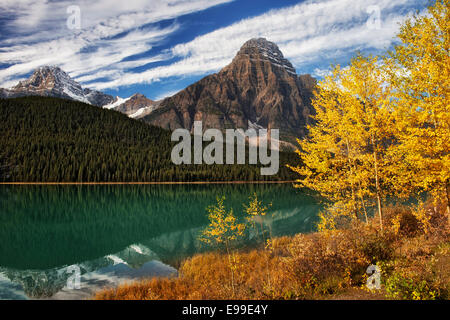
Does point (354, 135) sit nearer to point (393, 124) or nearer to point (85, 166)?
point (393, 124)

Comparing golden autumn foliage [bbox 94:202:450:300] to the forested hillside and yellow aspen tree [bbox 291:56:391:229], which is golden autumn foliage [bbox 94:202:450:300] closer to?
yellow aspen tree [bbox 291:56:391:229]

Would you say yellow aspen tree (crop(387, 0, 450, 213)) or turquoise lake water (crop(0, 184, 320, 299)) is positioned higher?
yellow aspen tree (crop(387, 0, 450, 213))

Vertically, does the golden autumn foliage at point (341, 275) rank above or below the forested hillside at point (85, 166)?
below

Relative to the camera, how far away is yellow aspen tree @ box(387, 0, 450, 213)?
45.9 ft

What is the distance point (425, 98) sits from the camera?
48.1ft

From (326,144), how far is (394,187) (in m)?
5.07

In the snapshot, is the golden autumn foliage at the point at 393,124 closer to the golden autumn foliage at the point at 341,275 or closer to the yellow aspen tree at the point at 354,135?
the yellow aspen tree at the point at 354,135

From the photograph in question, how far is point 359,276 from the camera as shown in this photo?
Result: 1196 cm

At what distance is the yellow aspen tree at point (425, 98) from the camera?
14.0 meters

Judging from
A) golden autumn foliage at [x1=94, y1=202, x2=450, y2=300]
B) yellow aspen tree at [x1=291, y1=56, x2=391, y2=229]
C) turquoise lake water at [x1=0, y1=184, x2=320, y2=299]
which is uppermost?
yellow aspen tree at [x1=291, y1=56, x2=391, y2=229]

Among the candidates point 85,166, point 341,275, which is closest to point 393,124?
point 341,275

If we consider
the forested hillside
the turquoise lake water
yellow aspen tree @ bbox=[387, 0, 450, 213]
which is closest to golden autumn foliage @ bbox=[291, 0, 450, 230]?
yellow aspen tree @ bbox=[387, 0, 450, 213]

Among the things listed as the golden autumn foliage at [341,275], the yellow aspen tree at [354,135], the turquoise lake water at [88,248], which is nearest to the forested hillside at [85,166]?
the turquoise lake water at [88,248]

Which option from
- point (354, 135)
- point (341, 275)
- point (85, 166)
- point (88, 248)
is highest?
point (85, 166)
